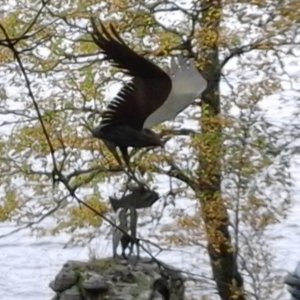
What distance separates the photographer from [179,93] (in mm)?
1746

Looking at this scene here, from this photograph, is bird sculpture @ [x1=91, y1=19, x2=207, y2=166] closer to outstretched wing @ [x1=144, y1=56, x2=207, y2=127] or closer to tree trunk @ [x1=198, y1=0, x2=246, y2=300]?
outstretched wing @ [x1=144, y1=56, x2=207, y2=127]

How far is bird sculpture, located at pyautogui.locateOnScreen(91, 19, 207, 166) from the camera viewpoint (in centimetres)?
167

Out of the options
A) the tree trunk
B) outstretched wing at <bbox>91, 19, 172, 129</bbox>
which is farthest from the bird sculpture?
the tree trunk

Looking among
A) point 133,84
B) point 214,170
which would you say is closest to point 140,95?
point 133,84

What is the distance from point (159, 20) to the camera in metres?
4.11

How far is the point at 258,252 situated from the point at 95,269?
4.62 feet

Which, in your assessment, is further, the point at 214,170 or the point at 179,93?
the point at 214,170

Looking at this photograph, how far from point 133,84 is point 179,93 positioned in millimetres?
79

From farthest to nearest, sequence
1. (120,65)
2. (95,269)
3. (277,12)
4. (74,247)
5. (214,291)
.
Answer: (74,247)
(214,291)
(277,12)
(95,269)
(120,65)

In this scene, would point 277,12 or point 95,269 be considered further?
point 277,12

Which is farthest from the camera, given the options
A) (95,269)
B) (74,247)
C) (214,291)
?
(74,247)

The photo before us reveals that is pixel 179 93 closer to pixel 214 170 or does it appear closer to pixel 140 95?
pixel 140 95

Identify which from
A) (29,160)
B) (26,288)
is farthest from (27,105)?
(26,288)

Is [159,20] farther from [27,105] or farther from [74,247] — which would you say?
[74,247]
